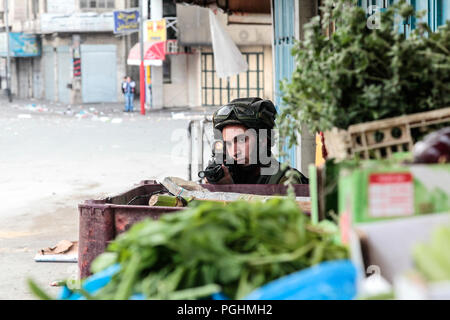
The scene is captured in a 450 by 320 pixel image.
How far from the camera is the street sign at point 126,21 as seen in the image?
34625 mm

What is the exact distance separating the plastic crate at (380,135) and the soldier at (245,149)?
267cm

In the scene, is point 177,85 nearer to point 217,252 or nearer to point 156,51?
point 156,51

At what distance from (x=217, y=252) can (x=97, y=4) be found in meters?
41.1

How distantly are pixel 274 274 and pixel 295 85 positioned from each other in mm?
921

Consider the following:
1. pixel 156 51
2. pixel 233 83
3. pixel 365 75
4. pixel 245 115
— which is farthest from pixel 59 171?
pixel 233 83

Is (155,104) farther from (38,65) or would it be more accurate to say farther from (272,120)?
(272,120)

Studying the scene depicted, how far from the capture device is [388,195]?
218cm

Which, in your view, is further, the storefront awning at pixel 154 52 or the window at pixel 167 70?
the window at pixel 167 70

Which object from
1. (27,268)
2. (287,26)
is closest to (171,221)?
(27,268)

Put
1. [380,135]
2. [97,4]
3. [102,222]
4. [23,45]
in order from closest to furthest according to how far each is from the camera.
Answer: [380,135], [102,222], [97,4], [23,45]

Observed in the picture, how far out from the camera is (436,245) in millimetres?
1927

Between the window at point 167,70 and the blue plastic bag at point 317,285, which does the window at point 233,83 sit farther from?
the blue plastic bag at point 317,285

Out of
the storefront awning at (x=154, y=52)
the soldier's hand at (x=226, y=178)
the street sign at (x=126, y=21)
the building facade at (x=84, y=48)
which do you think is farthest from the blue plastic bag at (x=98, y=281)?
the building facade at (x=84, y=48)

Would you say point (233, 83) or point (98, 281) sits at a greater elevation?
point (233, 83)
